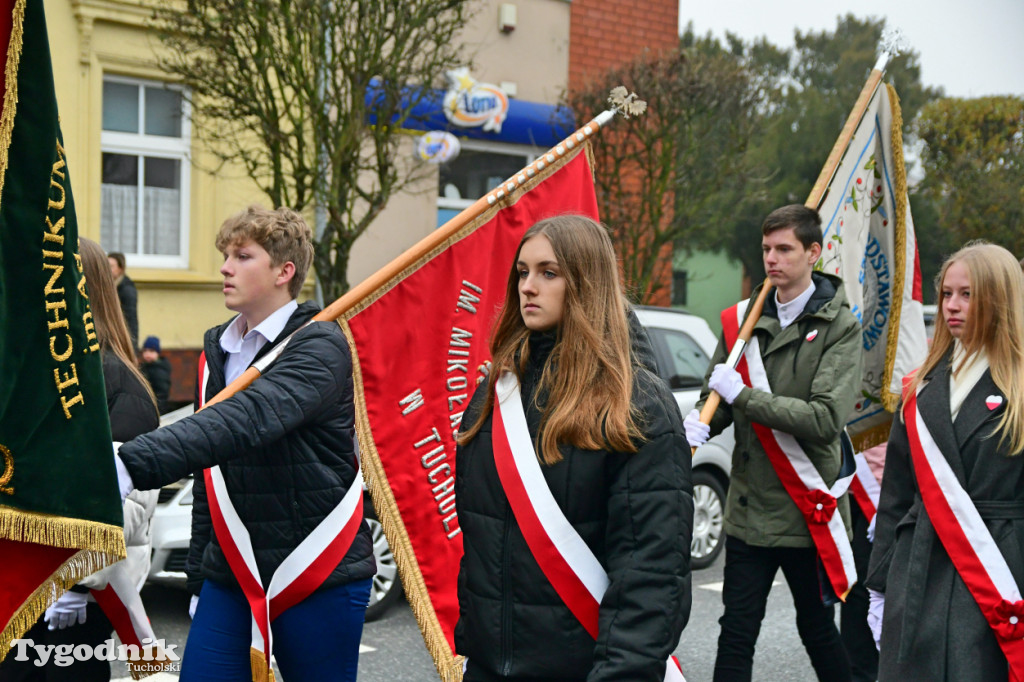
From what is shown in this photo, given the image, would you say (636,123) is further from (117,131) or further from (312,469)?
(312,469)

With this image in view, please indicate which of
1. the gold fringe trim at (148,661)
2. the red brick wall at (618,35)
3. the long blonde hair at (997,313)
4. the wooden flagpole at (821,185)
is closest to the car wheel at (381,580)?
the wooden flagpole at (821,185)

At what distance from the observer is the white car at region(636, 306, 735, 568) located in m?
7.81

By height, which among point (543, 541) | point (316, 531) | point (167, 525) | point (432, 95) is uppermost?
point (432, 95)

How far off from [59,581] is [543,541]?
1.03m

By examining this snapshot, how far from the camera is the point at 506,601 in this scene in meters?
2.41

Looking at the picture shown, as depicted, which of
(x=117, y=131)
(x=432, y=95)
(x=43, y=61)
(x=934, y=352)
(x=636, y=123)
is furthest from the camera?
(x=636, y=123)

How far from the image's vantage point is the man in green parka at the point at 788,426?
420cm

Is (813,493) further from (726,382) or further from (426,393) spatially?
(426,393)

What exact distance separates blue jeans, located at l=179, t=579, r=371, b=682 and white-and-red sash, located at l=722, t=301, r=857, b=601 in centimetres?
188

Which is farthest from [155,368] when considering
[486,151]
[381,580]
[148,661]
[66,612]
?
[66,612]

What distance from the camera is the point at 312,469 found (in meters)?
3.14

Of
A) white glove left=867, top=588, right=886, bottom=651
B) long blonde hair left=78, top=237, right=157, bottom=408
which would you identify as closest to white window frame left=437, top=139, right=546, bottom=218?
long blonde hair left=78, top=237, right=157, bottom=408

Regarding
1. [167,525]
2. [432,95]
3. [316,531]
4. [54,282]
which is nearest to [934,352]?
[316,531]

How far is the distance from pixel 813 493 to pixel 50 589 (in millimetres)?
2829
